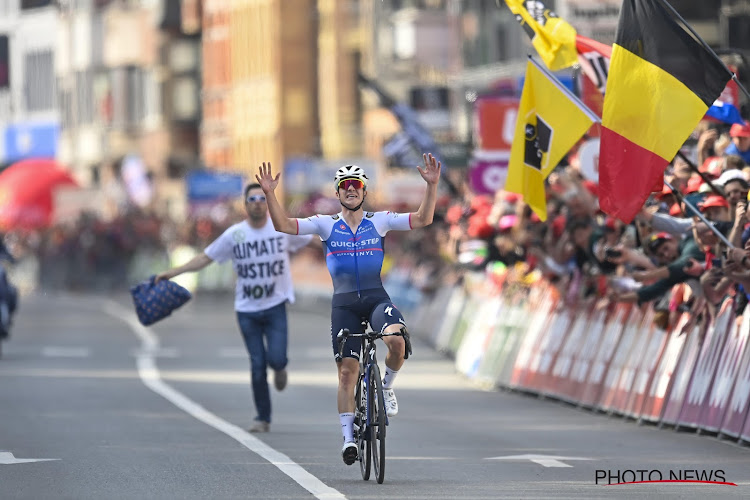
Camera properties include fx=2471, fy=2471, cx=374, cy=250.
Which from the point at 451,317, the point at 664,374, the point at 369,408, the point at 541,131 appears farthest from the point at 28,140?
the point at 369,408

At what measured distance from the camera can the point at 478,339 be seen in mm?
26875

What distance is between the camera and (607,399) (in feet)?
69.2

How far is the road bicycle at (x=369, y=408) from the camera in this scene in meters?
14.7

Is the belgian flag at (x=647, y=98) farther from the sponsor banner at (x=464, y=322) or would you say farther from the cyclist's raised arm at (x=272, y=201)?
the sponsor banner at (x=464, y=322)

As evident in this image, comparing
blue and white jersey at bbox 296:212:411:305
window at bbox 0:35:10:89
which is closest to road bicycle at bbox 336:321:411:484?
blue and white jersey at bbox 296:212:411:305

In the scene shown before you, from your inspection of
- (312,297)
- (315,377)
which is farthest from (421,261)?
(312,297)

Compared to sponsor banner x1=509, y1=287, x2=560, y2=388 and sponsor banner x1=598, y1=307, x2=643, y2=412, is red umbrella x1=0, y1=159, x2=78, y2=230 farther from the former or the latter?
sponsor banner x1=598, y1=307, x2=643, y2=412

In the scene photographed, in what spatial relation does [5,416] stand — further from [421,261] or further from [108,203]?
[108,203]

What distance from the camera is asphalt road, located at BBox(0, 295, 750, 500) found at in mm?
14453

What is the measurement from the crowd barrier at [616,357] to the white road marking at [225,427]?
10.8ft

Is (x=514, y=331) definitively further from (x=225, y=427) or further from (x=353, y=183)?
(x=353, y=183)

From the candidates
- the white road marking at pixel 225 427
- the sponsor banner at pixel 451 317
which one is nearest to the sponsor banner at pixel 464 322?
the sponsor banner at pixel 451 317

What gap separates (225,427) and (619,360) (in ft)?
11.7

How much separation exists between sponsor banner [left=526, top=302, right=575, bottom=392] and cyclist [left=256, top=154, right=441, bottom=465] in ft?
25.6
